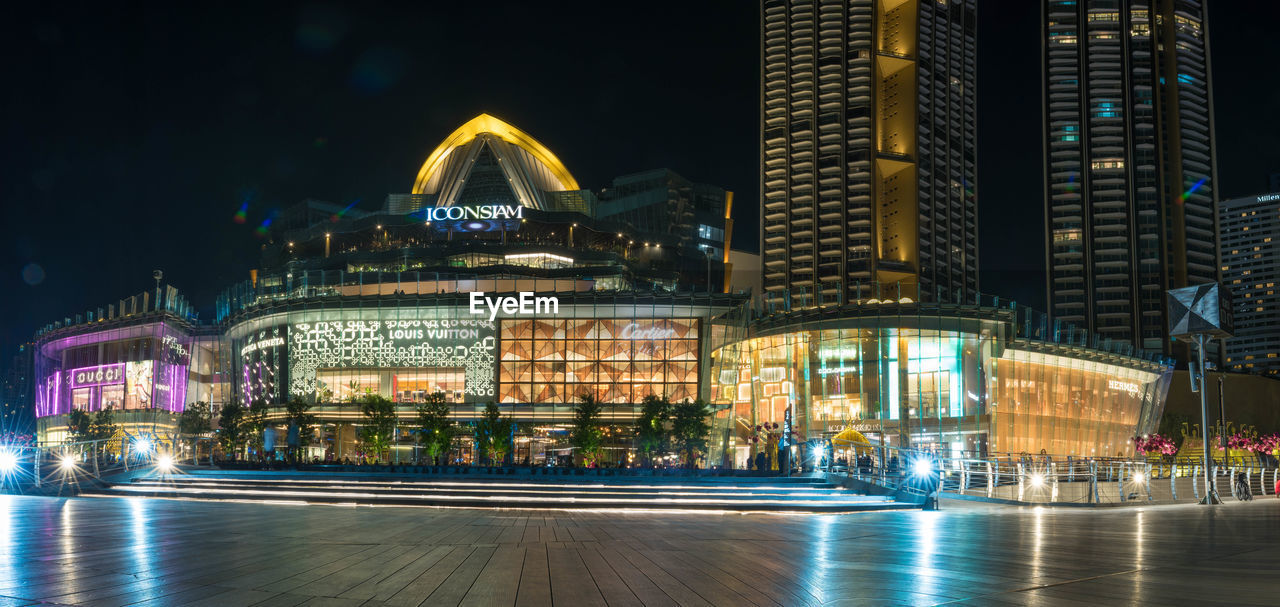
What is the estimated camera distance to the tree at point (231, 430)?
177 feet

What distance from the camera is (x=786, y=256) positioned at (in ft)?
481

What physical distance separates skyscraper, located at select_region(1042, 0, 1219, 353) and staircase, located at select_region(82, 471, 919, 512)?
142 metres

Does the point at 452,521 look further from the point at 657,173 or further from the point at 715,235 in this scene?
the point at 715,235

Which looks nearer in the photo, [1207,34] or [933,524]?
[933,524]

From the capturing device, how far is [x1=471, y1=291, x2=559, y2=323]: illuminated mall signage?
64.0 m

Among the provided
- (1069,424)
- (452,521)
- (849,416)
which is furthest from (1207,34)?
(452,521)

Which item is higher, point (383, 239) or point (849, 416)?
point (383, 239)

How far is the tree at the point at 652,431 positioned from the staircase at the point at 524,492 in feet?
77.7

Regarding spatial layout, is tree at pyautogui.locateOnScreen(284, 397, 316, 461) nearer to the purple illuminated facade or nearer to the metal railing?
the purple illuminated facade

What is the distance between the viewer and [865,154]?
458ft

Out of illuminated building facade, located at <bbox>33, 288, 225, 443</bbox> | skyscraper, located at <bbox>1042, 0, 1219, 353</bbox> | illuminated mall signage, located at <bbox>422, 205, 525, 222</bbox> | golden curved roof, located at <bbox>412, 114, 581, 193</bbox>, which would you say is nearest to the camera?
illuminated mall signage, located at <bbox>422, 205, 525, 222</bbox>

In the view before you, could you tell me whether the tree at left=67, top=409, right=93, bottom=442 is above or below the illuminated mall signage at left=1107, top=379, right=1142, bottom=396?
below

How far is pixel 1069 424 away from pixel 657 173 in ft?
174

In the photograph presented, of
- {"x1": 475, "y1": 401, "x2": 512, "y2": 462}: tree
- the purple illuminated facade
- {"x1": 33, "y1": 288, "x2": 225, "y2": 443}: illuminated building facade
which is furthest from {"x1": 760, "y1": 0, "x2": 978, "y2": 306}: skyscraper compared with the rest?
{"x1": 475, "y1": 401, "x2": 512, "y2": 462}: tree
